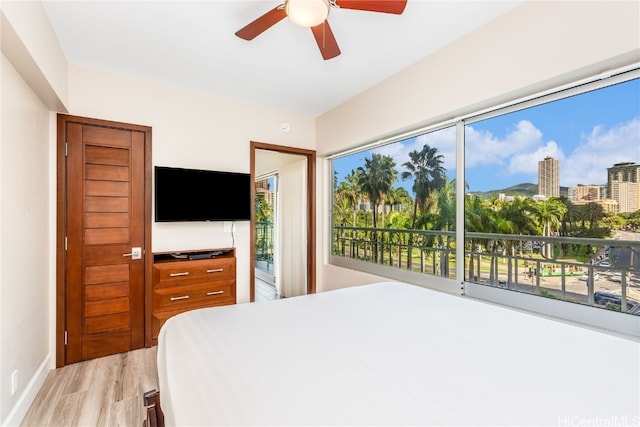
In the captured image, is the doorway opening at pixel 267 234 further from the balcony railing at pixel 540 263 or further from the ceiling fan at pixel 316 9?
the ceiling fan at pixel 316 9

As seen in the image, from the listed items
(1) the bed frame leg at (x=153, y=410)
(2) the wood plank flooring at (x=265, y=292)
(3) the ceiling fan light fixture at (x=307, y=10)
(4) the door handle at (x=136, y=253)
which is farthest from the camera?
(2) the wood plank flooring at (x=265, y=292)

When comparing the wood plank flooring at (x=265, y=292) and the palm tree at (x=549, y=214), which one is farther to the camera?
the wood plank flooring at (x=265, y=292)

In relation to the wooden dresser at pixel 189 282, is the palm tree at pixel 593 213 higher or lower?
higher

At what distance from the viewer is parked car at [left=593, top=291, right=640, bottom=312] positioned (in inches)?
67.5

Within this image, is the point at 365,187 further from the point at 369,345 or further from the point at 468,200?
the point at 369,345

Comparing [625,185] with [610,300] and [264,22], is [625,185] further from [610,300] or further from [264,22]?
[264,22]

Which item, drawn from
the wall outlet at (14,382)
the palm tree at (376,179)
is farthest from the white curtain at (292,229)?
the wall outlet at (14,382)

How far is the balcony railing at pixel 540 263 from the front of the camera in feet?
5.73

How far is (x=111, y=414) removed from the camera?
1910 mm

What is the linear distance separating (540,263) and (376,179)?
184 centimetres

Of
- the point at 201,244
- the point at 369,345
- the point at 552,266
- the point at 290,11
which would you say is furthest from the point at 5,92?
the point at 552,266

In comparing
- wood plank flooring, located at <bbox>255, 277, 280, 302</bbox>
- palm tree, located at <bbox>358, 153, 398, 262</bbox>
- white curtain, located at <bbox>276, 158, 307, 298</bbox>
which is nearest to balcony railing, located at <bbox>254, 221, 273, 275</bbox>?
wood plank flooring, located at <bbox>255, 277, 280, 302</bbox>

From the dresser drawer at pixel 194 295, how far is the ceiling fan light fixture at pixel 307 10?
8.70 ft

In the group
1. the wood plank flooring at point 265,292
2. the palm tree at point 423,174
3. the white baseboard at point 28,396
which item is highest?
the palm tree at point 423,174
